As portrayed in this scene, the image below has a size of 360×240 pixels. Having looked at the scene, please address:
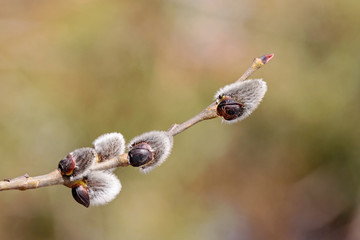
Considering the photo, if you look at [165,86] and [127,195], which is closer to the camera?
[127,195]

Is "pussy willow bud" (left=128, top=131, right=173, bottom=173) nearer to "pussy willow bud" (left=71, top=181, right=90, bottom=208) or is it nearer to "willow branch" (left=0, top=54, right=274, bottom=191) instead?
"willow branch" (left=0, top=54, right=274, bottom=191)

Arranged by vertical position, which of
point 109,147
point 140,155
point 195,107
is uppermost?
point 195,107

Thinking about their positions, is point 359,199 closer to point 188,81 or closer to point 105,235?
point 188,81

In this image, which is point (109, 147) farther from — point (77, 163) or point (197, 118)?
point (197, 118)

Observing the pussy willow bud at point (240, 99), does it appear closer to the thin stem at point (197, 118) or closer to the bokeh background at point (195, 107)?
the thin stem at point (197, 118)

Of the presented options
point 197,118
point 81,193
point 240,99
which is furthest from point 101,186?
point 240,99

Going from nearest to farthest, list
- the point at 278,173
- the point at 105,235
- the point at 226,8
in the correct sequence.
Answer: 1. the point at 105,235
2. the point at 278,173
3. the point at 226,8

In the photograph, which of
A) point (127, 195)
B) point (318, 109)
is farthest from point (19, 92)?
point (318, 109)

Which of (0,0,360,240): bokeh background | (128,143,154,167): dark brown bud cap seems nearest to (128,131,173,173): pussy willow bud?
(128,143,154,167): dark brown bud cap
